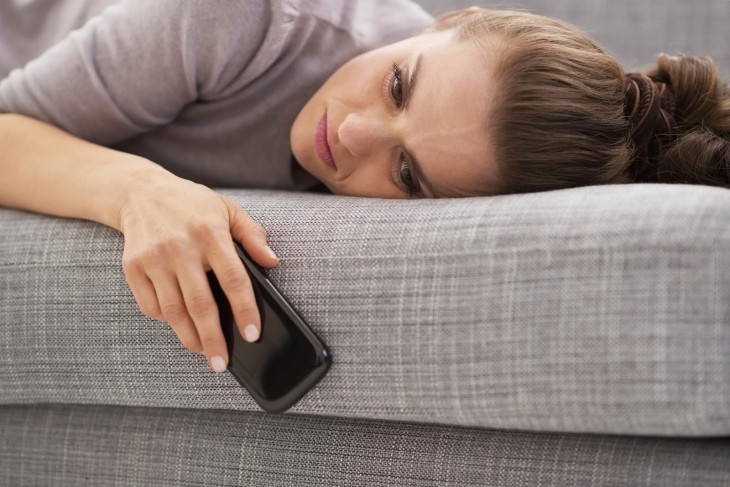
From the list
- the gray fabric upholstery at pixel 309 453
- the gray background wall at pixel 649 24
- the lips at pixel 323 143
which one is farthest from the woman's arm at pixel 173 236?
the gray background wall at pixel 649 24

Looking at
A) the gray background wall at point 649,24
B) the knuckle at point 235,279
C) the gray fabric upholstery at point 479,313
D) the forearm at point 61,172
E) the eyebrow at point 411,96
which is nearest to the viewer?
the gray fabric upholstery at point 479,313

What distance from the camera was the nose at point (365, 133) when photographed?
91 cm

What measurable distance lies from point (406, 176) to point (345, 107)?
0.11 m

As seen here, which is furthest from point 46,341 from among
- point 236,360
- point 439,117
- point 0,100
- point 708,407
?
point 708,407

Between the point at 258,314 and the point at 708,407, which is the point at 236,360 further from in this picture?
the point at 708,407

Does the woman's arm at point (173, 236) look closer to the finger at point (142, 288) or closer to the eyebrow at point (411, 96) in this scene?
the finger at point (142, 288)

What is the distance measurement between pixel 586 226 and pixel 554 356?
100 millimetres

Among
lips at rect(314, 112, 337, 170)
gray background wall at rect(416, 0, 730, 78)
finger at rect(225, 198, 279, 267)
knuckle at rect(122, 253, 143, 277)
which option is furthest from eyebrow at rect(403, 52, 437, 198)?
gray background wall at rect(416, 0, 730, 78)

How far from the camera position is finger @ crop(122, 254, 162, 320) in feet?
2.29

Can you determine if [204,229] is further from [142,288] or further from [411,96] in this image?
[411,96]

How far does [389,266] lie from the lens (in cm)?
65

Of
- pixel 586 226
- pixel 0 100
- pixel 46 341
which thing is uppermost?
pixel 586 226

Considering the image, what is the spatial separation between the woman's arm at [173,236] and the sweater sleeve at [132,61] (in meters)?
0.13

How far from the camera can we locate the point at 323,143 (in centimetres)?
98
